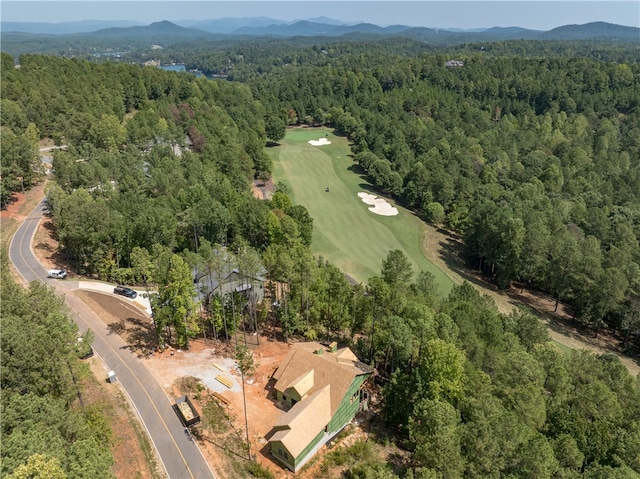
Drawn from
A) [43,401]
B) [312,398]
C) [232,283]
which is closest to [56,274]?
[232,283]

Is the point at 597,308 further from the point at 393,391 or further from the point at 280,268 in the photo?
the point at 280,268

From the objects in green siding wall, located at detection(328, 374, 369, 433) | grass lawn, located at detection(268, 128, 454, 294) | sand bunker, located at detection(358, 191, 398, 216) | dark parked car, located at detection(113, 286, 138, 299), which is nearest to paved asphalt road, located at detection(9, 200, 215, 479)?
dark parked car, located at detection(113, 286, 138, 299)

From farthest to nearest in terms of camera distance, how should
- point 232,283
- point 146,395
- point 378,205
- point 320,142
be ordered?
1. point 320,142
2. point 378,205
3. point 232,283
4. point 146,395

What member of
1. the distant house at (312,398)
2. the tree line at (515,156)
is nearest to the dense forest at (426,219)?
the tree line at (515,156)

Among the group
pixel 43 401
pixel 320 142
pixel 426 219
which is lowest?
pixel 426 219

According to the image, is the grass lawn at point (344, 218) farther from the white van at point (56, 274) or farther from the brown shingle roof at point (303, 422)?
the white van at point (56, 274)

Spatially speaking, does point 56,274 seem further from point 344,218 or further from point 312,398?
point 344,218
